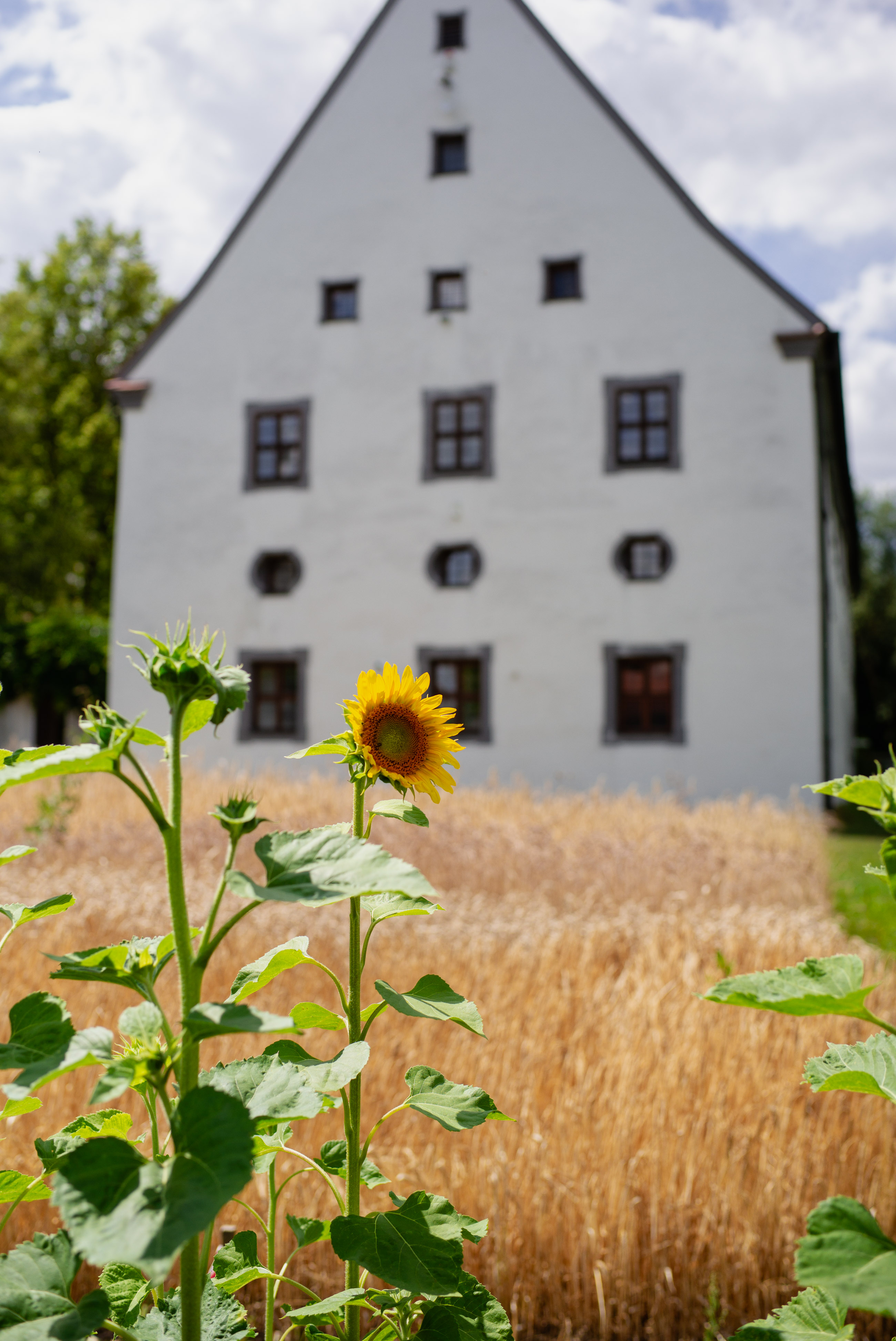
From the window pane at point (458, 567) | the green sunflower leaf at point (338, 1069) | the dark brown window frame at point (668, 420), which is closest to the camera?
the green sunflower leaf at point (338, 1069)

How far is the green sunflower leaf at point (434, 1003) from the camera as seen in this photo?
47.5 inches

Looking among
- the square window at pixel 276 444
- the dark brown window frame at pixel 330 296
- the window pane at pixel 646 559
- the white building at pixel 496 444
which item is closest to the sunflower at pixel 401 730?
the white building at pixel 496 444

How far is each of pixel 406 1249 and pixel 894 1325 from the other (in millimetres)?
2028

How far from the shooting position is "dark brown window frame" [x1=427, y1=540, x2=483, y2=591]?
17266 mm

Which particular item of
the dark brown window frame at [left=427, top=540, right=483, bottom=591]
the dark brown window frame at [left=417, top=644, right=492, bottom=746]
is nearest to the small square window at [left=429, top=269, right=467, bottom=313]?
the dark brown window frame at [left=427, top=540, right=483, bottom=591]

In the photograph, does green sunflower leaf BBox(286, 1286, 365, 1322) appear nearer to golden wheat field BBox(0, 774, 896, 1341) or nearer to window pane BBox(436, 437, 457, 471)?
golden wheat field BBox(0, 774, 896, 1341)

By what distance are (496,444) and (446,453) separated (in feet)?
2.92

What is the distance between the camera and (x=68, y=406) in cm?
2816

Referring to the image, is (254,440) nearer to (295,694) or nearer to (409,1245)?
(295,694)

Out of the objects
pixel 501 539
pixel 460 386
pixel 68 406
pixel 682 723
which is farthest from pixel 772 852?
pixel 68 406

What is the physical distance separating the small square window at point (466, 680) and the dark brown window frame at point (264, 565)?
2.58 meters

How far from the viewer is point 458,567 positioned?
1756cm

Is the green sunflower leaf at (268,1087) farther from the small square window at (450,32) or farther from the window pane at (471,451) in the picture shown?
the small square window at (450,32)

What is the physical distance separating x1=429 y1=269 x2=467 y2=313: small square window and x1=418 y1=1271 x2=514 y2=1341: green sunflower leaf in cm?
1778
